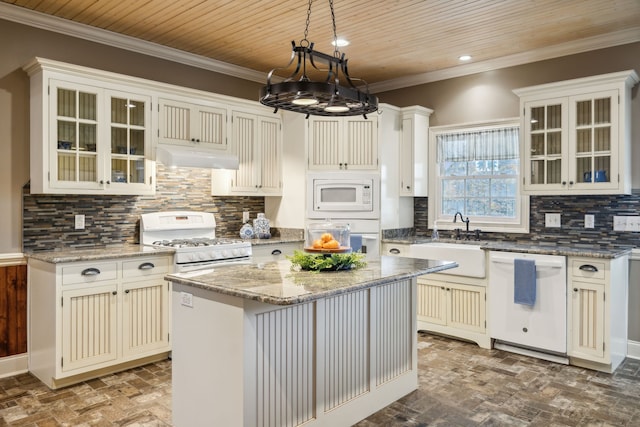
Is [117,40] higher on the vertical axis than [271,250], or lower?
higher

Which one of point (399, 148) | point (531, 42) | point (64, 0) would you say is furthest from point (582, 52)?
point (64, 0)

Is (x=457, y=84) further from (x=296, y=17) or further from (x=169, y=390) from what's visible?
(x=169, y=390)

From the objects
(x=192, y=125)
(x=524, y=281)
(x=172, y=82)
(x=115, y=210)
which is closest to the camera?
(x=524, y=281)

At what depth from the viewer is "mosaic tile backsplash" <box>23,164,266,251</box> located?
381 centimetres

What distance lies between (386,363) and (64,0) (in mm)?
3434

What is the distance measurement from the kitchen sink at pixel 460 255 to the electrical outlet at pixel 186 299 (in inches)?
107

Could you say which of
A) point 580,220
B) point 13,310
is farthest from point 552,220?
point 13,310

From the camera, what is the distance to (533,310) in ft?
13.2

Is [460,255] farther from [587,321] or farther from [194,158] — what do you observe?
[194,158]

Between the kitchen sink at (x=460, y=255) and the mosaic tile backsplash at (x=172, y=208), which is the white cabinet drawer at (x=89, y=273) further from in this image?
the kitchen sink at (x=460, y=255)

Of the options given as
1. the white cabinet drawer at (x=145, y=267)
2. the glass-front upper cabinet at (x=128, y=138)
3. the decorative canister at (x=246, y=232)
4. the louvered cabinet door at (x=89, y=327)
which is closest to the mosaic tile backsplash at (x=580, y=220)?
the decorative canister at (x=246, y=232)

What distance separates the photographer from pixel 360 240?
4.93 metres

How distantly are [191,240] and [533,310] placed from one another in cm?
313

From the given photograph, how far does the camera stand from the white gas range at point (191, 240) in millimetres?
4012
